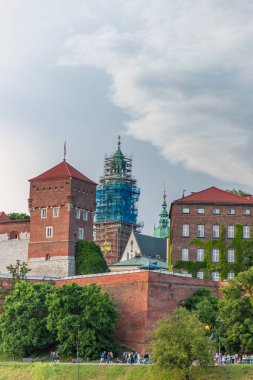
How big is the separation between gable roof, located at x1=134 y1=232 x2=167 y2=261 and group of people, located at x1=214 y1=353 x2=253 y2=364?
58.5 metres

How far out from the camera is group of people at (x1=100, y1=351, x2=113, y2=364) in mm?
69113

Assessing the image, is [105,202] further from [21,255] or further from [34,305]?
[34,305]

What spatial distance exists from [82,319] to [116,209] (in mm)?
71852

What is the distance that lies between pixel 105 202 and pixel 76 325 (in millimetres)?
74976

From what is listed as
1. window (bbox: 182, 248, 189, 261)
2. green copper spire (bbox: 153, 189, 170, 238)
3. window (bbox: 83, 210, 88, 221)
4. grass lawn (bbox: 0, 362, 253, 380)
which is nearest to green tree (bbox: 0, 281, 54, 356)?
grass lawn (bbox: 0, 362, 253, 380)

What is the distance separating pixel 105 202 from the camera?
479 feet

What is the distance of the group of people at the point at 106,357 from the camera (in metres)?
69.1

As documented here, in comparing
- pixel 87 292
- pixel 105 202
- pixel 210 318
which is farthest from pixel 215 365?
pixel 105 202

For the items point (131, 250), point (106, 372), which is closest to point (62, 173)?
point (131, 250)

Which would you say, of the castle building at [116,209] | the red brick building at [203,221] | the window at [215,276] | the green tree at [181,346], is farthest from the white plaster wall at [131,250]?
the green tree at [181,346]

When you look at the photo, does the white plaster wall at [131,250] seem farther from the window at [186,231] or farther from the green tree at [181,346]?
the green tree at [181,346]

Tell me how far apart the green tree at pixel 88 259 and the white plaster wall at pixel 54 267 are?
0.86 meters

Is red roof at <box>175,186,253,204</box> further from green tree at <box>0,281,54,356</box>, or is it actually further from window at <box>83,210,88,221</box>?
green tree at <box>0,281,54,356</box>

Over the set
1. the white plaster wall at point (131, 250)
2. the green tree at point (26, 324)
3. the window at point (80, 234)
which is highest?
the white plaster wall at point (131, 250)
